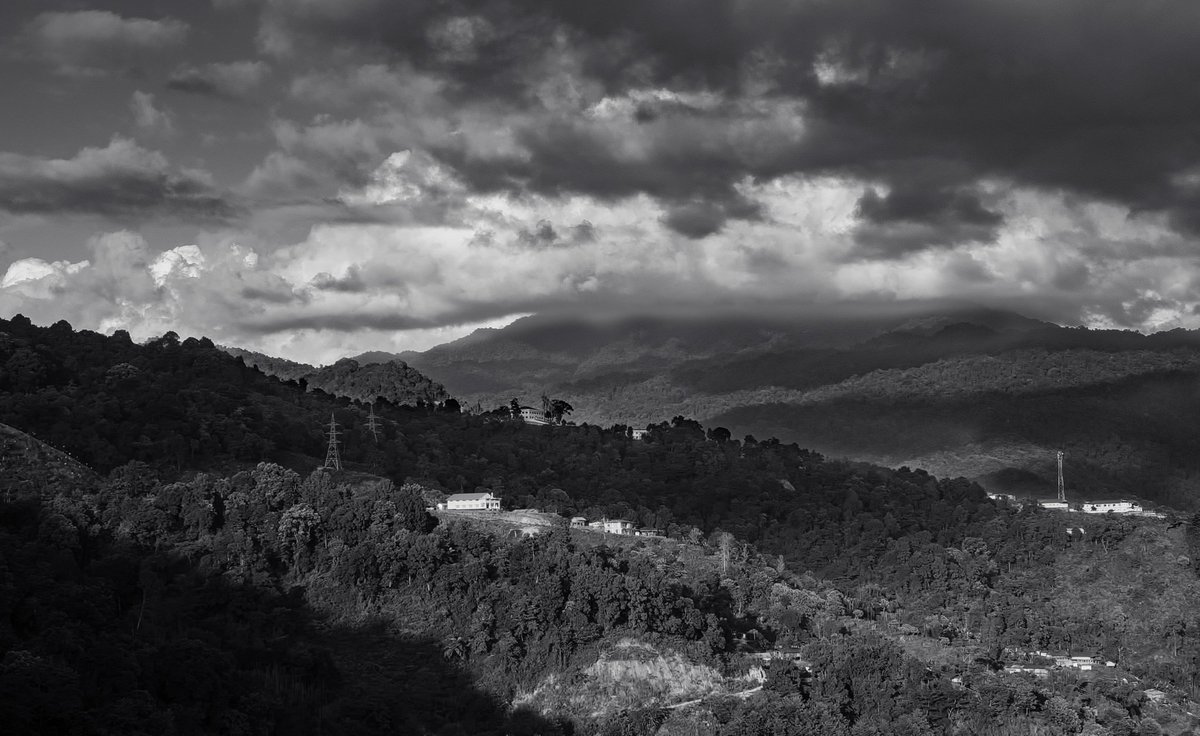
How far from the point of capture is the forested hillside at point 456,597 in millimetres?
62906

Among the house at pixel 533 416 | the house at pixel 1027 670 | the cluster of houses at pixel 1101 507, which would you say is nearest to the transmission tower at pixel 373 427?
the house at pixel 533 416

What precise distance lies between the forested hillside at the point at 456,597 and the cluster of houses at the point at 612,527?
2.86m

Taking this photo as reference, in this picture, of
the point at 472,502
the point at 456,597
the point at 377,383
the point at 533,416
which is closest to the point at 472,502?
the point at 472,502

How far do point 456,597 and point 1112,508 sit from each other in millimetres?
76750

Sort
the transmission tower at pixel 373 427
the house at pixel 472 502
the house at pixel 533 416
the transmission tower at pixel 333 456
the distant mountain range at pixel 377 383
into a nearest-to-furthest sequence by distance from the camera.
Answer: the house at pixel 472 502, the transmission tower at pixel 333 456, the transmission tower at pixel 373 427, the distant mountain range at pixel 377 383, the house at pixel 533 416

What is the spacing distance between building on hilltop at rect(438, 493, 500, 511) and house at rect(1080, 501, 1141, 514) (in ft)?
189

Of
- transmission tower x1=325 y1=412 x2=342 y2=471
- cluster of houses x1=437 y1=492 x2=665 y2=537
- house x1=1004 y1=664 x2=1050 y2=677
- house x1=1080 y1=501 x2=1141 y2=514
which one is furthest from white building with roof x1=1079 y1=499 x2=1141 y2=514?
transmission tower x1=325 y1=412 x2=342 y2=471

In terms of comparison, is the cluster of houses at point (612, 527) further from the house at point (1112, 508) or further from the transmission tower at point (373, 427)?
the house at point (1112, 508)

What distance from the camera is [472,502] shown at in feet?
305

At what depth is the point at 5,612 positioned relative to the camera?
58.8 m

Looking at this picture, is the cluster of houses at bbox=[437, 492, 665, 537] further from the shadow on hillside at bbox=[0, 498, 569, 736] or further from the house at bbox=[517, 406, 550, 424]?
the house at bbox=[517, 406, 550, 424]

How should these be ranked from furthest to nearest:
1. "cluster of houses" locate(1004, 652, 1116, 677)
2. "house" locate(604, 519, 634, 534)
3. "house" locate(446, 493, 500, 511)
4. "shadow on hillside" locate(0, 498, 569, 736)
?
1. "house" locate(604, 519, 634, 534)
2. "house" locate(446, 493, 500, 511)
3. "cluster of houses" locate(1004, 652, 1116, 677)
4. "shadow on hillside" locate(0, 498, 569, 736)

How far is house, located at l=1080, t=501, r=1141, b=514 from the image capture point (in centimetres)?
12469

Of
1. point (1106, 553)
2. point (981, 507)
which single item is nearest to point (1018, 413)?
point (981, 507)
